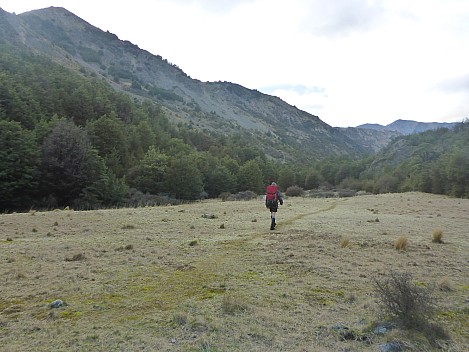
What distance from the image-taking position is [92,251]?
457 inches

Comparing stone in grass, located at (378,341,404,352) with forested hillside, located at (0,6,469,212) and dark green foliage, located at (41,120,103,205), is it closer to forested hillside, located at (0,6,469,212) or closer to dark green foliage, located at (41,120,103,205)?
Result: forested hillside, located at (0,6,469,212)

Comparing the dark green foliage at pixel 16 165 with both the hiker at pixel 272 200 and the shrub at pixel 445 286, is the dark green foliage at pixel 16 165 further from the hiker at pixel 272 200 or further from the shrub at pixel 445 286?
the shrub at pixel 445 286

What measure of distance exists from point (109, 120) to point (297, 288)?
191 feet

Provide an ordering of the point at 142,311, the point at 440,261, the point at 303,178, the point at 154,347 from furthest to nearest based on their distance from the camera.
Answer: the point at 303,178 → the point at 440,261 → the point at 142,311 → the point at 154,347

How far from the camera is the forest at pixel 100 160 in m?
40.0

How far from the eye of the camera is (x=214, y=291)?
298 inches

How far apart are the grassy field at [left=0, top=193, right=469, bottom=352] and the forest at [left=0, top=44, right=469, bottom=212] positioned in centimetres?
2829

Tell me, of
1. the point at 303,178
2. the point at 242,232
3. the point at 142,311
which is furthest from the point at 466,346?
the point at 303,178

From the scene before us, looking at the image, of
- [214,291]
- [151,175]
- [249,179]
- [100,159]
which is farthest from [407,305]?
[249,179]

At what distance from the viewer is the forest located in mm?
39969

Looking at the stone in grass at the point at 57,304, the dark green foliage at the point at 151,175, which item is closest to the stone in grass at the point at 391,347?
the stone in grass at the point at 57,304

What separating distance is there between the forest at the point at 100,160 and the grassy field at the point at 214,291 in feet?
92.8

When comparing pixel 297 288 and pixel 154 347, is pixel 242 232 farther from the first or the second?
pixel 154 347

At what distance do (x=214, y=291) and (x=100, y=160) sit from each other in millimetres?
41753
